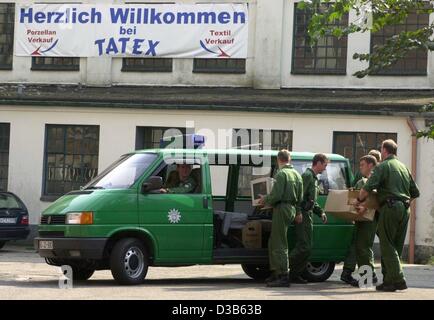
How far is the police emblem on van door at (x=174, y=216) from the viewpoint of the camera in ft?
55.5

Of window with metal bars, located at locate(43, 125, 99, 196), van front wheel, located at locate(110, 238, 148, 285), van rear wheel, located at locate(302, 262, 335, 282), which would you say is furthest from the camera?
window with metal bars, located at locate(43, 125, 99, 196)

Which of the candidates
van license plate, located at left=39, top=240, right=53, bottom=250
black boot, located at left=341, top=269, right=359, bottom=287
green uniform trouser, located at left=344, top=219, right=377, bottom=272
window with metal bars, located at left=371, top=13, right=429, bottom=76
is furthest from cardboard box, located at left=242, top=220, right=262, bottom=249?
window with metal bars, located at left=371, top=13, right=429, bottom=76

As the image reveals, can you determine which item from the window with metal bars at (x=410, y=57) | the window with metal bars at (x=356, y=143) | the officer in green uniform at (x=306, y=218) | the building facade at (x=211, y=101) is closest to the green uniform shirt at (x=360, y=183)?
the officer in green uniform at (x=306, y=218)

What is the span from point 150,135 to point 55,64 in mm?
4494

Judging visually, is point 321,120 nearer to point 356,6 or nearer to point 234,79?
point 234,79

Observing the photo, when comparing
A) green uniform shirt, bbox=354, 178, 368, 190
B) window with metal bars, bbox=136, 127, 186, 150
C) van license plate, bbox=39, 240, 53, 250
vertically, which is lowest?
van license plate, bbox=39, 240, 53, 250

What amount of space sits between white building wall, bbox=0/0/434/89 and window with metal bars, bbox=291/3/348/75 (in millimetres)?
158

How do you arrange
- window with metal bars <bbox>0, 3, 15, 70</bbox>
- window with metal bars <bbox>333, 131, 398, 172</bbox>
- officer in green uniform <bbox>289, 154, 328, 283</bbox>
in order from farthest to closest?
window with metal bars <bbox>0, 3, 15, 70</bbox> < window with metal bars <bbox>333, 131, 398, 172</bbox> < officer in green uniform <bbox>289, 154, 328, 283</bbox>

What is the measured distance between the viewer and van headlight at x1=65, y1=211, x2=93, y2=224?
16.4 meters

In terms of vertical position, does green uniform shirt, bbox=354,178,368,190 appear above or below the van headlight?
above

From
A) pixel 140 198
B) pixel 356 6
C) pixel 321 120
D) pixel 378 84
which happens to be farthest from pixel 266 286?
pixel 378 84

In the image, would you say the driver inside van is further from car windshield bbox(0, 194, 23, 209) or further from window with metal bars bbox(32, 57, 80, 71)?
window with metal bars bbox(32, 57, 80, 71)

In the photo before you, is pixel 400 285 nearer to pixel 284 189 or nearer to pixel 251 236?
pixel 284 189

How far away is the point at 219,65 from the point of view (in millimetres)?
32531
